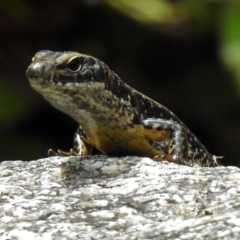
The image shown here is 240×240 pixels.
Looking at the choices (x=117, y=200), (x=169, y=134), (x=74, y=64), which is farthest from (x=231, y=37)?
(x=117, y=200)

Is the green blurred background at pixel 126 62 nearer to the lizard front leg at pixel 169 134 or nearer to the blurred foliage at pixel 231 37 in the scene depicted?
the blurred foliage at pixel 231 37

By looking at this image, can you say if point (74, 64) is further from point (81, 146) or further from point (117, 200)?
point (117, 200)

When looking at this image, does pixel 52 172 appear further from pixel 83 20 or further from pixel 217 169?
pixel 83 20

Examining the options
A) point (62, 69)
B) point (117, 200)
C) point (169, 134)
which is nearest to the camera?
point (117, 200)

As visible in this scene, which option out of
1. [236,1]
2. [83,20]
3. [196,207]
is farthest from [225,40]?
[196,207]

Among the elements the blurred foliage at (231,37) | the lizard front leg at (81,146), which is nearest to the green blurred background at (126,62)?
the blurred foliage at (231,37)

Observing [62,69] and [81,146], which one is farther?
[81,146]
